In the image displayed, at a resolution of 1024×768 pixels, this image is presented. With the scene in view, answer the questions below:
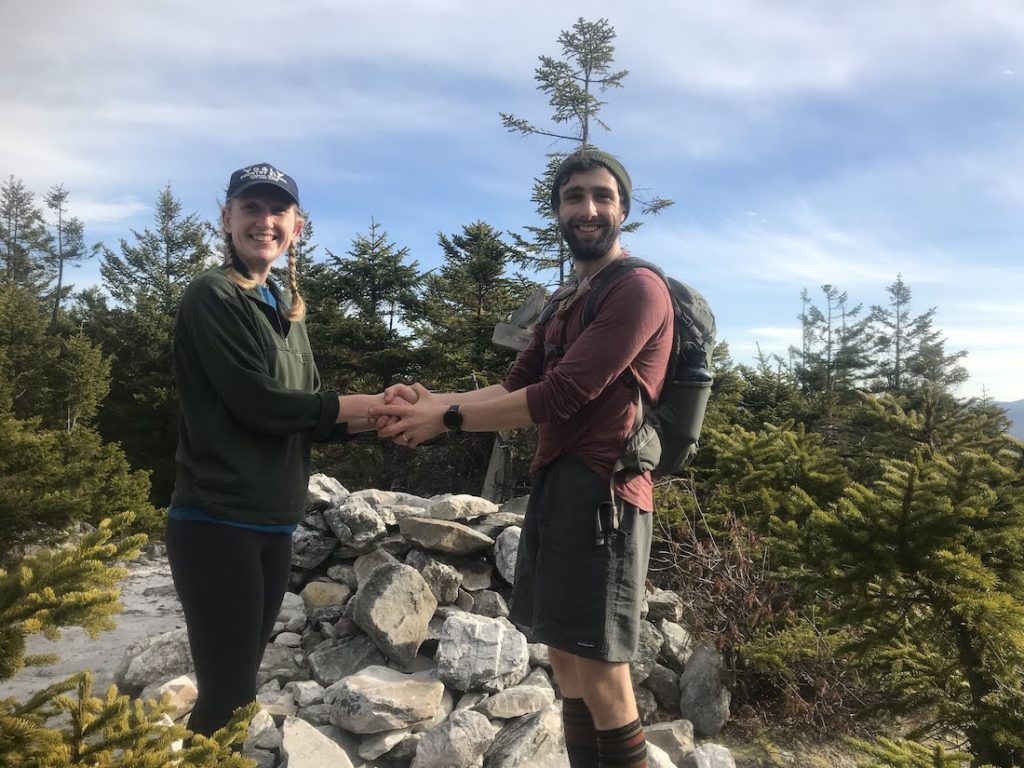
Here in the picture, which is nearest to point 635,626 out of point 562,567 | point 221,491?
point 562,567

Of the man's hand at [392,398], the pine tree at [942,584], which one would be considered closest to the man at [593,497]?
the man's hand at [392,398]

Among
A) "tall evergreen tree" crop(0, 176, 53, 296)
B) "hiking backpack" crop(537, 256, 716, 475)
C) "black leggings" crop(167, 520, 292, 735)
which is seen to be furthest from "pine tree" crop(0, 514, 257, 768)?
"tall evergreen tree" crop(0, 176, 53, 296)

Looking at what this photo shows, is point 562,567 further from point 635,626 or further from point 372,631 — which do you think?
point 372,631

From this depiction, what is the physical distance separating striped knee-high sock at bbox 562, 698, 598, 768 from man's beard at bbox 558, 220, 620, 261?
69.3 inches

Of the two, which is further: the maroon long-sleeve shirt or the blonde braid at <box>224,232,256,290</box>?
the blonde braid at <box>224,232,256,290</box>

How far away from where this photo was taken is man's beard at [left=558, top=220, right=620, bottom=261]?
103 inches

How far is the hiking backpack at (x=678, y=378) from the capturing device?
2451mm

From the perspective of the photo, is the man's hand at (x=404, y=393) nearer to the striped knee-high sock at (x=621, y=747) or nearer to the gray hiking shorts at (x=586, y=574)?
the gray hiking shorts at (x=586, y=574)

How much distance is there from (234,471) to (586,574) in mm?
1281

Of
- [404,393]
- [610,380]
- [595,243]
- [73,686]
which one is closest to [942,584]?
[610,380]

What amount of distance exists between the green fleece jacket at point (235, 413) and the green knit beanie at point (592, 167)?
1.29 metres

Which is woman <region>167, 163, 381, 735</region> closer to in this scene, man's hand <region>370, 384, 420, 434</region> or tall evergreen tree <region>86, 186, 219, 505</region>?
man's hand <region>370, 384, 420, 434</region>

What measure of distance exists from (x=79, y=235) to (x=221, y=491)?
44431mm

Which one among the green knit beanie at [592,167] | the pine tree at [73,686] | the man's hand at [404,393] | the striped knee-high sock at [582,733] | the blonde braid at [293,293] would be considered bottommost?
the striped knee-high sock at [582,733]
